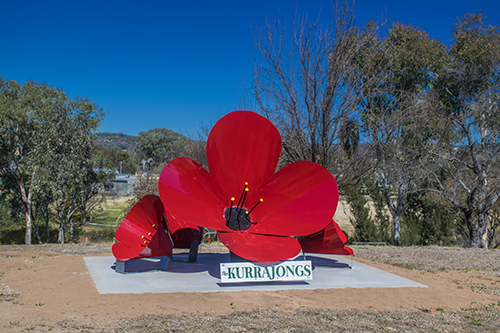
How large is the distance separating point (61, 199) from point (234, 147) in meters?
15.9

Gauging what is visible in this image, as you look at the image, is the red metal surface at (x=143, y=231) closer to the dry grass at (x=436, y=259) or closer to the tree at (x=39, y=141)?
the dry grass at (x=436, y=259)

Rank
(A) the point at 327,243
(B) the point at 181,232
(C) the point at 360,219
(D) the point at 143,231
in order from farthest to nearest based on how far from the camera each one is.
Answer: (C) the point at 360,219 < (B) the point at 181,232 < (A) the point at 327,243 < (D) the point at 143,231

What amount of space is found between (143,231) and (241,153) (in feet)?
10.2

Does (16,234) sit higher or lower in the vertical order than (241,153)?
lower

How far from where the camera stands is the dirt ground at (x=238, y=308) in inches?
219

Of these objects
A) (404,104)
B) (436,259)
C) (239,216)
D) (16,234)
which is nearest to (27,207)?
(16,234)

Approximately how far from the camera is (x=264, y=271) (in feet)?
26.5

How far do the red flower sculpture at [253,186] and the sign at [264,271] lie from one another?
0.66m

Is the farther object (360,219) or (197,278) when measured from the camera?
(360,219)

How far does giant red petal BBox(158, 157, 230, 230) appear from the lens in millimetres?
7523

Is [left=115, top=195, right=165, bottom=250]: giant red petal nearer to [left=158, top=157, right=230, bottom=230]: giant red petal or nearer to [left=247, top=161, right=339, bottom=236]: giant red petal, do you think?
[left=158, top=157, right=230, bottom=230]: giant red petal

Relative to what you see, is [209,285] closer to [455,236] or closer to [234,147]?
[234,147]

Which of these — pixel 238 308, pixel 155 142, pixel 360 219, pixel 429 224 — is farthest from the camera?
Answer: pixel 155 142

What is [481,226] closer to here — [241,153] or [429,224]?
[429,224]
